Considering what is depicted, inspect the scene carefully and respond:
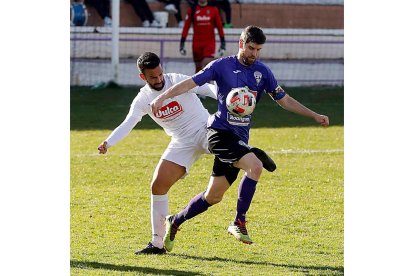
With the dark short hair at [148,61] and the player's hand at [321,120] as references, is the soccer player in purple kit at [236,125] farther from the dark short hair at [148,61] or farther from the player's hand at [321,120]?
the dark short hair at [148,61]

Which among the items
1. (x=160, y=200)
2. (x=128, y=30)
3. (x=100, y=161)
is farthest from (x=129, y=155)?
(x=128, y=30)

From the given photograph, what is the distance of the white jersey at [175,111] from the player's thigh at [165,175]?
0.26 m

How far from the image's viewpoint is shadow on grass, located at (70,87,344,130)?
618 inches

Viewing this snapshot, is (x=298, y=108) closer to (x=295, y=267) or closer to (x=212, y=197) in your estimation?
(x=212, y=197)

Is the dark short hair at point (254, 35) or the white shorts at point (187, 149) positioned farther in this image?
the white shorts at point (187, 149)

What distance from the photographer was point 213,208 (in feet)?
30.8

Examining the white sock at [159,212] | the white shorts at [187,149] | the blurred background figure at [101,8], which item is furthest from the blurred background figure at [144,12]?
the white sock at [159,212]

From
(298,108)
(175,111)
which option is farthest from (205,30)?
(298,108)

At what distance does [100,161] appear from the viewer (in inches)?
487

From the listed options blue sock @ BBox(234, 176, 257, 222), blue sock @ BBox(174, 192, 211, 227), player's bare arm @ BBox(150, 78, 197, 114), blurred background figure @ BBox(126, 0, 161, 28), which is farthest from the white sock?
blurred background figure @ BBox(126, 0, 161, 28)

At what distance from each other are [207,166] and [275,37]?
43.9 ft

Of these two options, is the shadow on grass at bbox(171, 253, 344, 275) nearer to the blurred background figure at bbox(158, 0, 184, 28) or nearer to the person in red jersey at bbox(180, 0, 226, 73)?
the person in red jersey at bbox(180, 0, 226, 73)

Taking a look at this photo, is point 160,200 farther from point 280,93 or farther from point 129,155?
point 129,155

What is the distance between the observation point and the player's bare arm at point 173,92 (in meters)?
6.93
